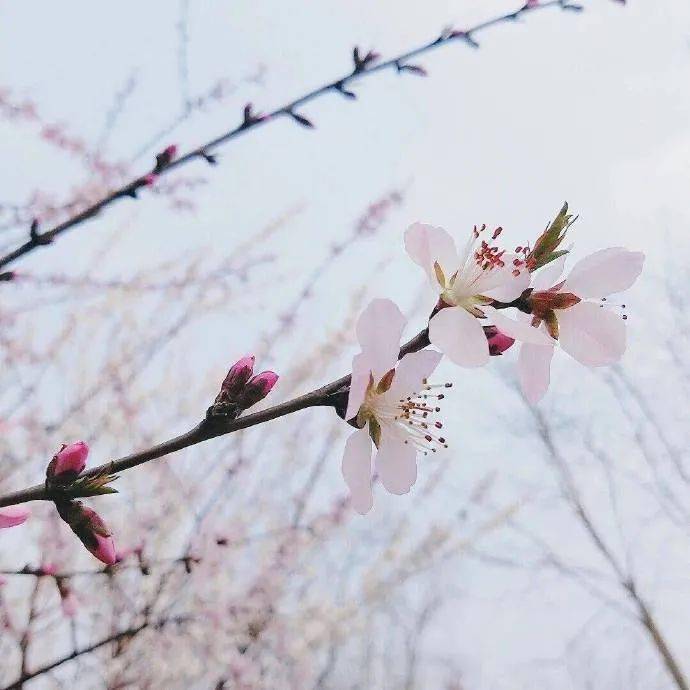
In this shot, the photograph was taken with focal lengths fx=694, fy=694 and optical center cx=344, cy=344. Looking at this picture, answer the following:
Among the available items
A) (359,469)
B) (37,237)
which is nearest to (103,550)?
(359,469)

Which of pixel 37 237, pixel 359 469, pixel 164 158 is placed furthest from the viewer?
pixel 164 158

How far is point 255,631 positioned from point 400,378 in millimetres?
3237

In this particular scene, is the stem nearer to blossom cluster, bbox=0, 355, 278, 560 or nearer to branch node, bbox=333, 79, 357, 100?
blossom cluster, bbox=0, 355, 278, 560

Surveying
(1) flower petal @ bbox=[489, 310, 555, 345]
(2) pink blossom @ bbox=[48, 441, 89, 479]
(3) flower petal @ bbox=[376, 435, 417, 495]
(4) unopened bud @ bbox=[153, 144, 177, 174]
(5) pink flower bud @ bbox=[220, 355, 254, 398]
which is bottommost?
(3) flower petal @ bbox=[376, 435, 417, 495]

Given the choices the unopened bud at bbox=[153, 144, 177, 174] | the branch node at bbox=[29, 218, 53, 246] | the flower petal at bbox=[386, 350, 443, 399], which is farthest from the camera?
the unopened bud at bbox=[153, 144, 177, 174]

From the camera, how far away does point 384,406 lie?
0.84m

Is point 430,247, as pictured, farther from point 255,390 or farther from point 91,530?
point 91,530

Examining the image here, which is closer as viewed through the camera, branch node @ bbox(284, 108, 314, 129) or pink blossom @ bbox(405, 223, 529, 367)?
pink blossom @ bbox(405, 223, 529, 367)

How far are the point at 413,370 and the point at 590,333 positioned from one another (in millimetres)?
240

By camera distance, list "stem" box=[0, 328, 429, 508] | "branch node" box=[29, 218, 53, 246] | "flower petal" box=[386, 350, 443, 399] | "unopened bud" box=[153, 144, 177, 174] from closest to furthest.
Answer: "stem" box=[0, 328, 429, 508]
"flower petal" box=[386, 350, 443, 399]
"branch node" box=[29, 218, 53, 246]
"unopened bud" box=[153, 144, 177, 174]

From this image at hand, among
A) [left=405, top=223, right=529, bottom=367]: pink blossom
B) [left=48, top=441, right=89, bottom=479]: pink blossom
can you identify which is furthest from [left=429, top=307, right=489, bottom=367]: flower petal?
[left=48, top=441, right=89, bottom=479]: pink blossom

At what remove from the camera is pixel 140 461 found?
2.23ft

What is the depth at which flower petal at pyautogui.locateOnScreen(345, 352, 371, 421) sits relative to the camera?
70 cm

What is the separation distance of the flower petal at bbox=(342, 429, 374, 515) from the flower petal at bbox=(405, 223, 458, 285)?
21cm
